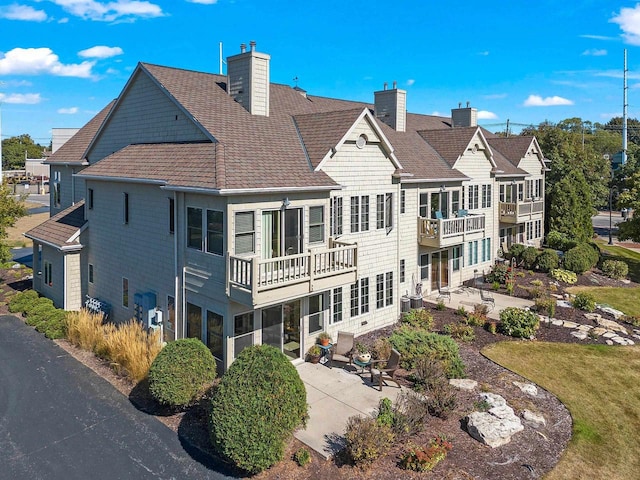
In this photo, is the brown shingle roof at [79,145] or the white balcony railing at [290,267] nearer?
the white balcony railing at [290,267]

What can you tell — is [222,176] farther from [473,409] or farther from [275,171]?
[473,409]

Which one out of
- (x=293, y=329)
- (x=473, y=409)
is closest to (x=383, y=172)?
(x=293, y=329)

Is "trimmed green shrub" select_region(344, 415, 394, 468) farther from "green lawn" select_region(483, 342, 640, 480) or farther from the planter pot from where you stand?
the planter pot

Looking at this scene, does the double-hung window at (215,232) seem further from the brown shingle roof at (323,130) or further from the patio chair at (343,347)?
the patio chair at (343,347)

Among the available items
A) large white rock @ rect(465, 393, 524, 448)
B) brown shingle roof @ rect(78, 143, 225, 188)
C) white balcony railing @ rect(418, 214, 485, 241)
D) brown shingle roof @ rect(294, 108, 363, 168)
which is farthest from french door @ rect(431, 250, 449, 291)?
brown shingle roof @ rect(78, 143, 225, 188)

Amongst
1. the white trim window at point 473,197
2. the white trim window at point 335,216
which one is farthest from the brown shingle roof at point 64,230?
the white trim window at point 473,197

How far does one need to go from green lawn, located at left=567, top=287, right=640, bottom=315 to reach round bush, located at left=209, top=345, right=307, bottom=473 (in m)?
21.7

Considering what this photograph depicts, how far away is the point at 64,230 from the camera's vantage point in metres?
22.5

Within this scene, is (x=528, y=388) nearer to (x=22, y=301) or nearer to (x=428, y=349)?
(x=428, y=349)

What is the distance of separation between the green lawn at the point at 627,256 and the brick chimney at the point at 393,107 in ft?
64.5

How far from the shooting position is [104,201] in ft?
67.8

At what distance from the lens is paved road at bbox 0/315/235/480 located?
1109cm

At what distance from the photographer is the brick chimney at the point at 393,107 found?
95.5 feet

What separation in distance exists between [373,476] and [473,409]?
4.42 meters
